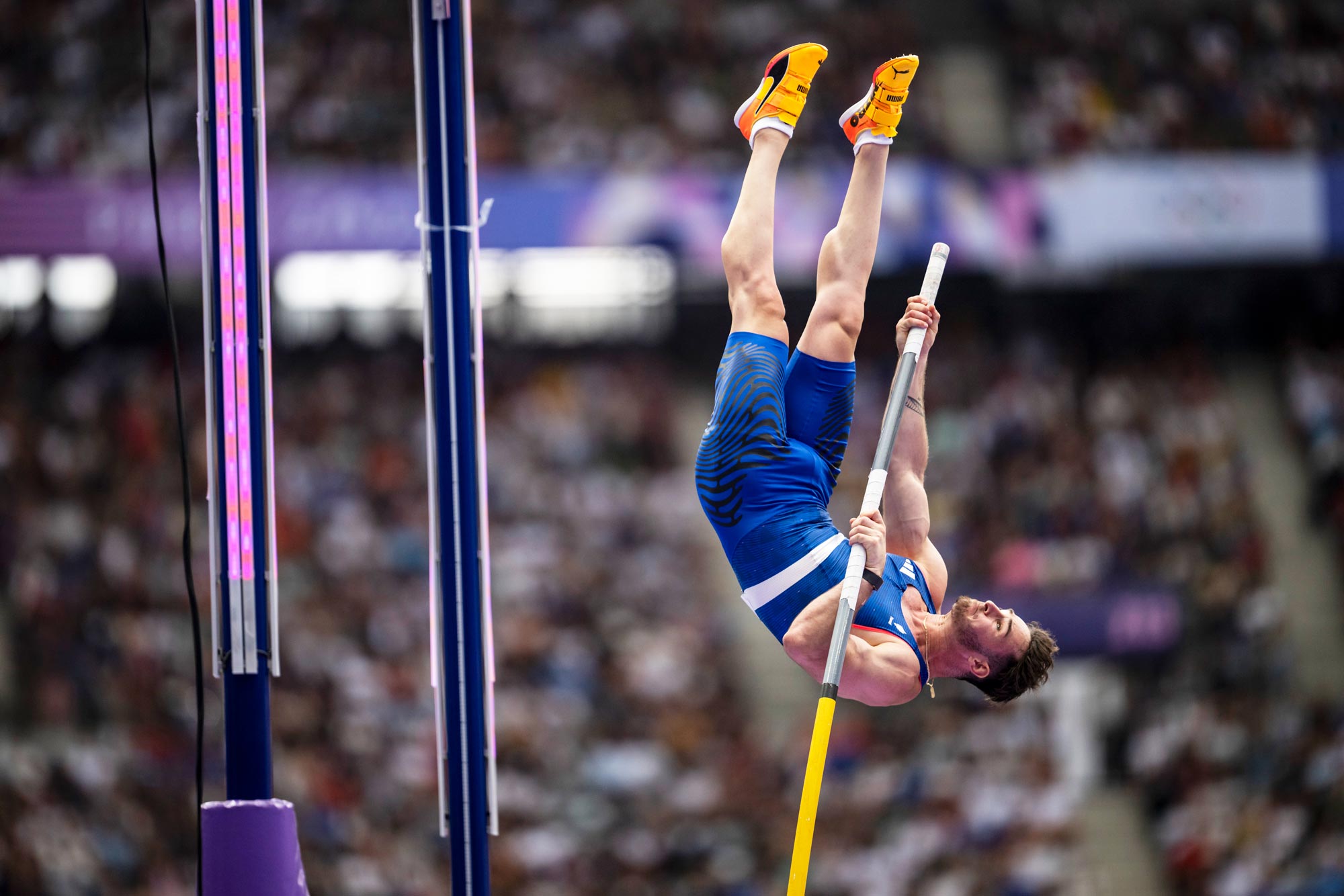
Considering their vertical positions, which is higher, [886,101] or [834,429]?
[886,101]

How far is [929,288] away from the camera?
538 cm

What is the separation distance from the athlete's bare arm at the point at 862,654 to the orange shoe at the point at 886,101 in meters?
1.56

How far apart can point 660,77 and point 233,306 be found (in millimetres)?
11689

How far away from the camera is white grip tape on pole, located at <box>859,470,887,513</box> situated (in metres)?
5.02

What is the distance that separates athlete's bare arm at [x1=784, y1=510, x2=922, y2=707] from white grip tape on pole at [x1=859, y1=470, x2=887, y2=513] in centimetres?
3

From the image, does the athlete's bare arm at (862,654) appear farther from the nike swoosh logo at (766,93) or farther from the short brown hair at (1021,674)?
the nike swoosh logo at (766,93)

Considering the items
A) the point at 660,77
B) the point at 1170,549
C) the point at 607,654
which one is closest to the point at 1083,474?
the point at 1170,549

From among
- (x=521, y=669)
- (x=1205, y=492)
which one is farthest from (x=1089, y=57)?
(x=521, y=669)

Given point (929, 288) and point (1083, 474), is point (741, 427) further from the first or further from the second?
point (1083, 474)

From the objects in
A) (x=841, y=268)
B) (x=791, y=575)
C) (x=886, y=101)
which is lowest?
(x=791, y=575)

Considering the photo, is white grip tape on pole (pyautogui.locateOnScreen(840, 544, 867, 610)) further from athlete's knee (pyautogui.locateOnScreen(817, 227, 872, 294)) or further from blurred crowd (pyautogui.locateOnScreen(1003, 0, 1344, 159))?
blurred crowd (pyautogui.locateOnScreen(1003, 0, 1344, 159))

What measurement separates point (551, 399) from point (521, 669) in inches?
138

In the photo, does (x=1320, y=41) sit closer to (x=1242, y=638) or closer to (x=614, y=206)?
(x=1242, y=638)

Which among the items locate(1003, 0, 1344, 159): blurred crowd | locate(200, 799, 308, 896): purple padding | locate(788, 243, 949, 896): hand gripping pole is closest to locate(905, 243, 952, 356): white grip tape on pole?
locate(788, 243, 949, 896): hand gripping pole
